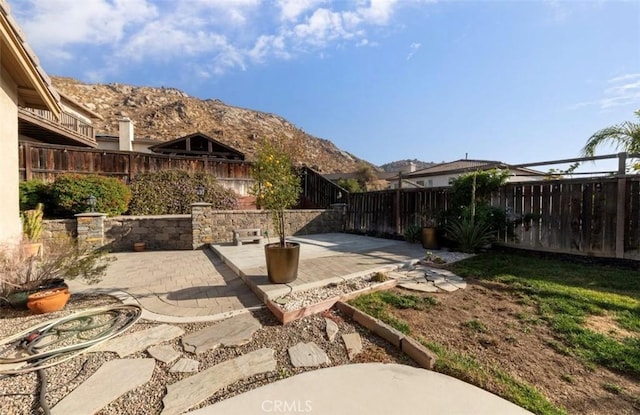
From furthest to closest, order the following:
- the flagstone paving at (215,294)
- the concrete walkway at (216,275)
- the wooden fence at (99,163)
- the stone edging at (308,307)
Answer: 1. the wooden fence at (99,163)
2. the concrete walkway at (216,275)
3. the stone edging at (308,307)
4. the flagstone paving at (215,294)

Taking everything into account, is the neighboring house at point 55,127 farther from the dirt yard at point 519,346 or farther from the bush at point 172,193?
the dirt yard at point 519,346

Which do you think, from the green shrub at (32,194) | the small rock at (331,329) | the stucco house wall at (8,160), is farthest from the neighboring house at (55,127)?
the small rock at (331,329)

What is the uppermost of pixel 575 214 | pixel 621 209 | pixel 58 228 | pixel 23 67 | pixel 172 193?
pixel 23 67

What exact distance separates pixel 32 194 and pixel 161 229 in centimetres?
391

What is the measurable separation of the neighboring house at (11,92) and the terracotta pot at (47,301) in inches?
60.5

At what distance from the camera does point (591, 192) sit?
5.30 meters

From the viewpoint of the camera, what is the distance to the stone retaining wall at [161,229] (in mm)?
6727

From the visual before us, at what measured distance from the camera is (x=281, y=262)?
3.85 meters

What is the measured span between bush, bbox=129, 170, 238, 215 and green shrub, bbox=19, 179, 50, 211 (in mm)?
2151

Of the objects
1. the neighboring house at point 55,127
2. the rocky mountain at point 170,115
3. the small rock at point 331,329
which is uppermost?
the rocky mountain at point 170,115

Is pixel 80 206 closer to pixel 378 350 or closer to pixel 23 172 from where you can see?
pixel 23 172

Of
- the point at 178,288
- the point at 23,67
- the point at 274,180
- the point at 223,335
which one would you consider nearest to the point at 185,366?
the point at 223,335

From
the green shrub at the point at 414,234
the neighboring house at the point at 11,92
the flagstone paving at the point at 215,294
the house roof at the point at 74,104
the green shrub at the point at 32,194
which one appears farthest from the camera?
the house roof at the point at 74,104

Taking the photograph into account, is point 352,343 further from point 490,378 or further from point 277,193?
point 277,193
